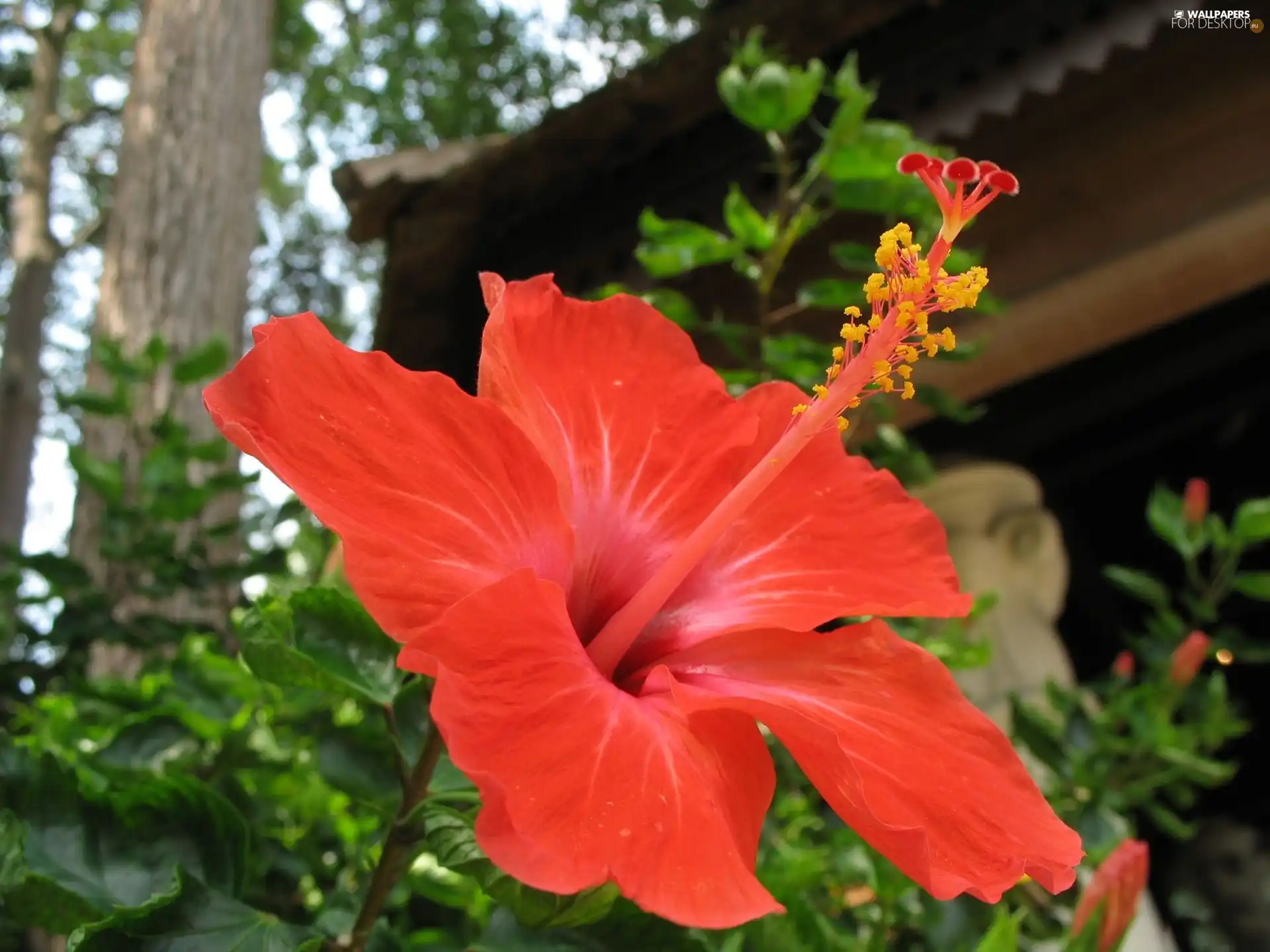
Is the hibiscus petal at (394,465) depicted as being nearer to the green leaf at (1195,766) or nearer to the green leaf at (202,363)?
the green leaf at (202,363)

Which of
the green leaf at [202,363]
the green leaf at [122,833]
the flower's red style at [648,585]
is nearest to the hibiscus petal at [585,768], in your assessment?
the flower's red style at [648,585]

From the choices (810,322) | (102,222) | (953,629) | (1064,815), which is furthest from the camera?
(102,222)

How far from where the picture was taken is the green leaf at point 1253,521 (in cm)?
156

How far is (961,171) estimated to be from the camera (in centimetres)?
68

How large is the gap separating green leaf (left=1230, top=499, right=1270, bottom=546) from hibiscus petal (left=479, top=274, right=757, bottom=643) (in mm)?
1209

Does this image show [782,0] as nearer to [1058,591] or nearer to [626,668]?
[1058,591]

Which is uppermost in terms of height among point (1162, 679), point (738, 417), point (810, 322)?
point (810, 322)

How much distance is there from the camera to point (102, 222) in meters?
6.71

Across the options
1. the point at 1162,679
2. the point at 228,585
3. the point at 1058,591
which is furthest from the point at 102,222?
the point at 1162,679

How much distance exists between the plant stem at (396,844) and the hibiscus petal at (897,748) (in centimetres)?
14

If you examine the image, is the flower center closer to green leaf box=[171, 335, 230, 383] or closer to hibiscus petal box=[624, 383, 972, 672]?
hibiscus petal box=[624, 383, 972, 672]

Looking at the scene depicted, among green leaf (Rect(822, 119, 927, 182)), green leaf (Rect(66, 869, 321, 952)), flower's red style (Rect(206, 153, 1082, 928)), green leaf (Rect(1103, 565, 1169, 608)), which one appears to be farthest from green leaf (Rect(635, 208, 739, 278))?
green leaf (Rect(1103, 565, 1169, 608))

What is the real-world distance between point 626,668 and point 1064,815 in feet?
3.13

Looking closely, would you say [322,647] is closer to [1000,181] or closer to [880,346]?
[880,346]
